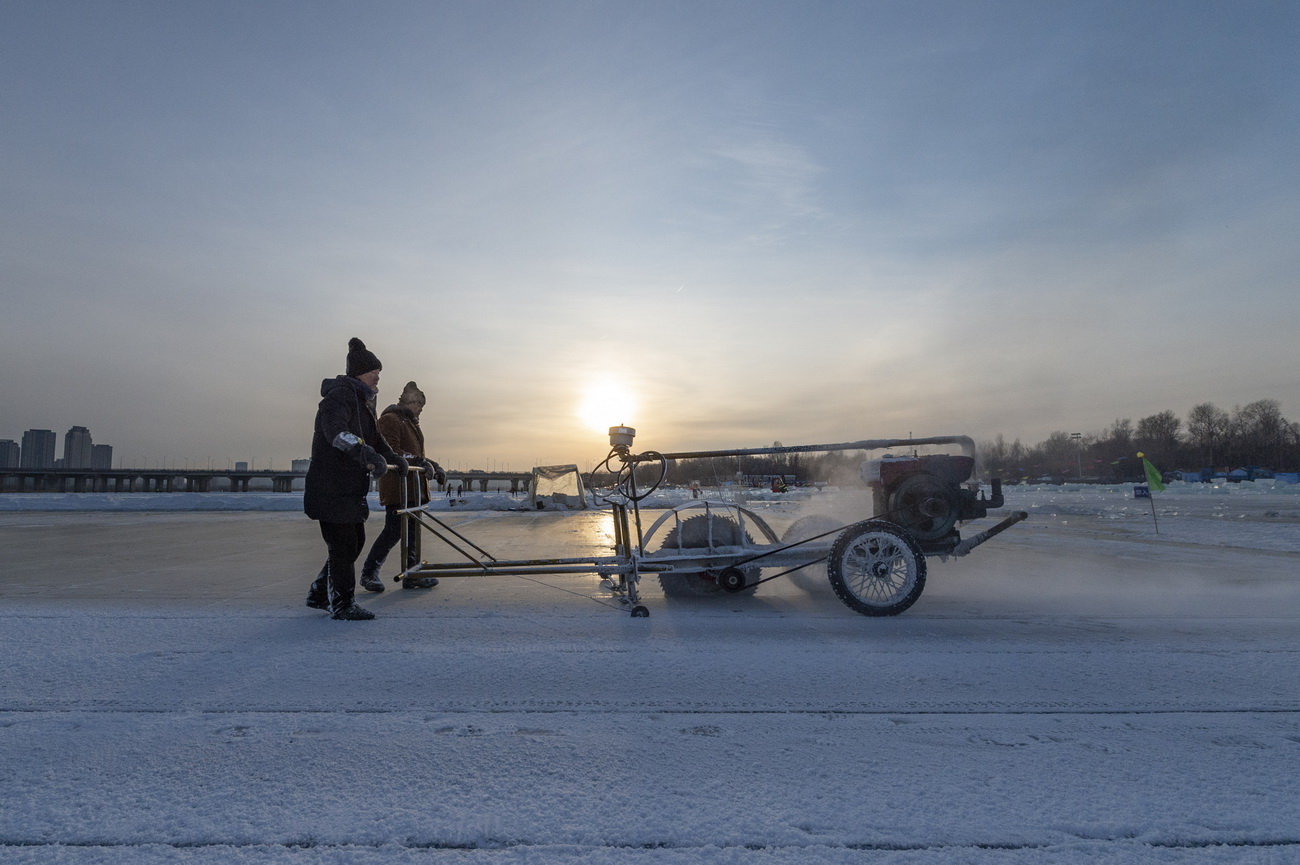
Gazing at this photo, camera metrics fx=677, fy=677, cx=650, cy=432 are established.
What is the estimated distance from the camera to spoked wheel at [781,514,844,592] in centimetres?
650

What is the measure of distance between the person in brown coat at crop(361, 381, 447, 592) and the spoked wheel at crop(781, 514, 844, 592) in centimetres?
341

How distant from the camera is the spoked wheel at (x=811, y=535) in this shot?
6.50 m

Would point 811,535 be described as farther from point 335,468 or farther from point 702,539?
point 335,468

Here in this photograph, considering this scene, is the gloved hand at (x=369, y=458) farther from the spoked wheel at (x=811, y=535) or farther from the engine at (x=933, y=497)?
the engine at (x=933, y=497)

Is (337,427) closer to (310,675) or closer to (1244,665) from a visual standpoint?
(310,675)

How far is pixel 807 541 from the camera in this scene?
5.53m

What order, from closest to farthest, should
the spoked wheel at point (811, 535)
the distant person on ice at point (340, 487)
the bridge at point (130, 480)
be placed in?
the distant person on ice at point (340, 487), the spoked wheel at point (811, 535), the bridge at point (130, 480)

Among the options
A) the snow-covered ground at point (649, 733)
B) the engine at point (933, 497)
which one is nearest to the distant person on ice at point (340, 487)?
the snow-covered ground at point (649, 733)

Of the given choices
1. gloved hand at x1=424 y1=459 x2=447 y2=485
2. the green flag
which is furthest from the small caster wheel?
the green flag

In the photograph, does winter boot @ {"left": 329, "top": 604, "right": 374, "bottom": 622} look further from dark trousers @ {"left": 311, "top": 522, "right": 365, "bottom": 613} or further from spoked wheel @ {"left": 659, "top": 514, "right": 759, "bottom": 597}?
spoked wheel @ {"left": 659, "top": 514, "right": 759, "bottom": 597}

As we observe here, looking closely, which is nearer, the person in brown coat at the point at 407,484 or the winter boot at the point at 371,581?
the person in brown coat at the point at 407,484

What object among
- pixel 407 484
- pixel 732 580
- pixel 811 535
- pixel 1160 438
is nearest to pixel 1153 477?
pixel 811 535

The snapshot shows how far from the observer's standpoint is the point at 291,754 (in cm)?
249

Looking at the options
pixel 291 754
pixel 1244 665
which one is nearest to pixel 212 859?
pixel 291 754
